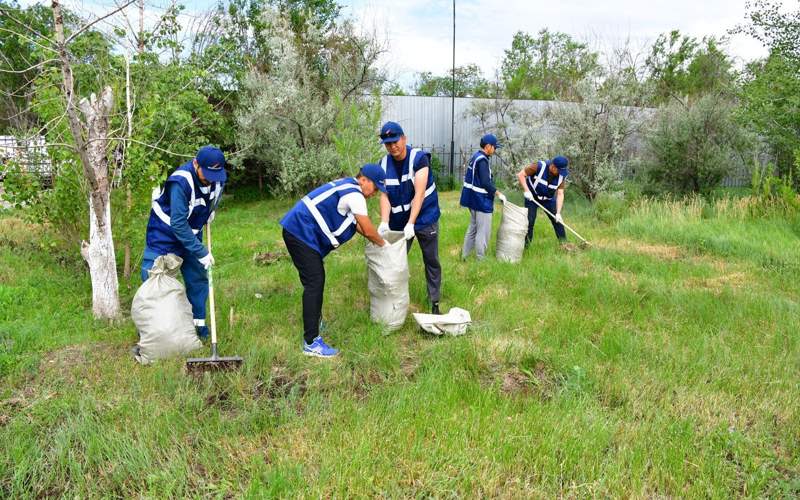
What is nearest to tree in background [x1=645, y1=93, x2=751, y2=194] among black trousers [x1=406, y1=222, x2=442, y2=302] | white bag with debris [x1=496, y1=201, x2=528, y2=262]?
white bag with debris [x1=496, y1=201, x2=528, y2=262]

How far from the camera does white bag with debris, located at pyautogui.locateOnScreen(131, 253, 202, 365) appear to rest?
128 inches

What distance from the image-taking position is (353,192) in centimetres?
329

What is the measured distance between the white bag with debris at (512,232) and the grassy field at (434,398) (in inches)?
31.0

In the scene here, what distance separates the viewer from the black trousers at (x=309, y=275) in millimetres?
3346

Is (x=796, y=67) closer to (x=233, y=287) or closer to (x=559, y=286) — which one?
(x=559, y=286)

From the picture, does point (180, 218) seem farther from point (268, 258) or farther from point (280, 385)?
point (268, 258)

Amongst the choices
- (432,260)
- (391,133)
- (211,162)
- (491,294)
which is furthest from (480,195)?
(211,162)

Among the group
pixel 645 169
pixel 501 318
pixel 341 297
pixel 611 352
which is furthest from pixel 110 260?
pixel 645 169

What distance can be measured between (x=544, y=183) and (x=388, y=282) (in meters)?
3.09

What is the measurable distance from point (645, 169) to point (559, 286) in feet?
28.1

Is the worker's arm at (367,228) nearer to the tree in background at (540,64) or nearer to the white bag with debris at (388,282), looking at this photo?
the white bag with debris at (388,282)

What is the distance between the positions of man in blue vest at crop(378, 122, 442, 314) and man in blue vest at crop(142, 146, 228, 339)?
1226mm

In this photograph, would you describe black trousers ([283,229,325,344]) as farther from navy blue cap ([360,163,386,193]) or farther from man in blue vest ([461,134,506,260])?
man in blue vest ([461,134,506,260])

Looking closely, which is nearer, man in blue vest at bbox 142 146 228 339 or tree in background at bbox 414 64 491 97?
man in blue vest at bbox 142 146 228 339
